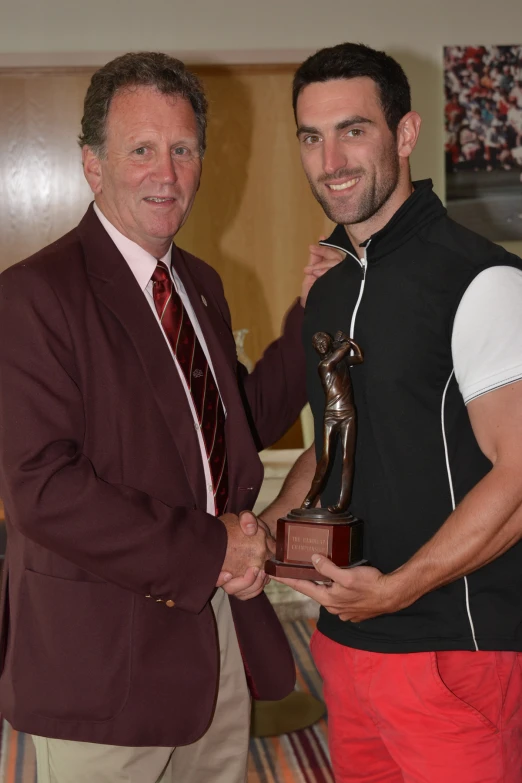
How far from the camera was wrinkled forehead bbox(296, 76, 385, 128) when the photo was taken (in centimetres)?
152

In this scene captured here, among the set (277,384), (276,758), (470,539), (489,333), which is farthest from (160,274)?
(276,758)

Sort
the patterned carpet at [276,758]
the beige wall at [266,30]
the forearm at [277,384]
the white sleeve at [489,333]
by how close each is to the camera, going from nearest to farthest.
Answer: the white sleeve at [489,333], the forearm at [277,384], the patterned carpet at [276,758], the beige wall at [266,30]

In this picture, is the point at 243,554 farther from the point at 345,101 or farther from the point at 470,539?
the point at 345,101

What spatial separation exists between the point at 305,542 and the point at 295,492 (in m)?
0.31

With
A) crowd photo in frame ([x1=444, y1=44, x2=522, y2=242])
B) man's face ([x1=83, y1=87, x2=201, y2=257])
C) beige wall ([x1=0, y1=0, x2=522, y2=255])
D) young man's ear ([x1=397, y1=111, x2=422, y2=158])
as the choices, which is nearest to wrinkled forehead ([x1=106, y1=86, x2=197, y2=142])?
man's face ([x1=83, y1=87, x2=201, y2=257])

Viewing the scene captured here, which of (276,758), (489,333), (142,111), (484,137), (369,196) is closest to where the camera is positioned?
(489,333)

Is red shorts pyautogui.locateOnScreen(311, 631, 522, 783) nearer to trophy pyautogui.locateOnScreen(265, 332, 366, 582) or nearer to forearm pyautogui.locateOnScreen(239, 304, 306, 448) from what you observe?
trophy pyautogui.locateOnScreen(265, 332, 366, 582)

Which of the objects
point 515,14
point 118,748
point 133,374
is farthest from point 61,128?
point 118,748

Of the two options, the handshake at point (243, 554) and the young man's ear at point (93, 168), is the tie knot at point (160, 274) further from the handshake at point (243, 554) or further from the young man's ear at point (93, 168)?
the handshake at point (243, 554)

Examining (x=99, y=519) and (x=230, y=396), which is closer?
(x=99, y=519)

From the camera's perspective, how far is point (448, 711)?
54.2 inches

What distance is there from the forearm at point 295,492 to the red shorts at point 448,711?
0.36 m

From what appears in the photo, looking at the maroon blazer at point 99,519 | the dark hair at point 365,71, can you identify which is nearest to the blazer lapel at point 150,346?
the maroon blazer at point 99,519

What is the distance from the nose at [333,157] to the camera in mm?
1514
